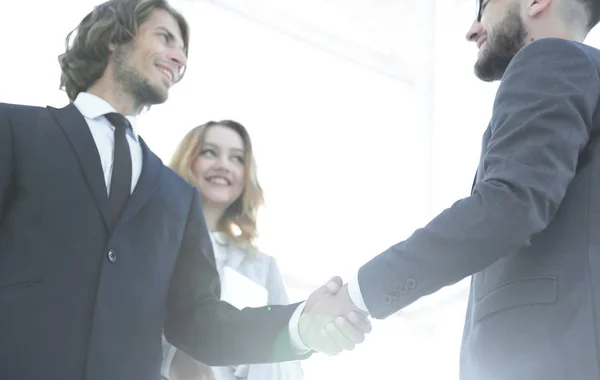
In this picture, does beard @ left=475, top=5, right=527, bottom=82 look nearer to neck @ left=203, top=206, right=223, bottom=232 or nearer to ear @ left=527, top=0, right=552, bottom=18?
ear @ left=527, top=0, right=552, bottom=18

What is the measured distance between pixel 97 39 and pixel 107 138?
1.32 ft

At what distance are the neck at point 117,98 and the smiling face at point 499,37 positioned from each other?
846mm

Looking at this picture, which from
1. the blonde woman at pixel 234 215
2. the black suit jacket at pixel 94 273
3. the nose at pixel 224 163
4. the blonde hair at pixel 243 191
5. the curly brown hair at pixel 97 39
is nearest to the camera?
the black suit jacket at pixel 94 273

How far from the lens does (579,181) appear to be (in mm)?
1664

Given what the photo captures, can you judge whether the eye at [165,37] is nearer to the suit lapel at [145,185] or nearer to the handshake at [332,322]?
the suit lapel at [145,185]

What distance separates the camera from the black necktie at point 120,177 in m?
1.86

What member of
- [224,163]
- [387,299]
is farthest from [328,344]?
[224,163]

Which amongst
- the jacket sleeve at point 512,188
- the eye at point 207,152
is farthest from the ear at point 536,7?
the eye at point 207,152

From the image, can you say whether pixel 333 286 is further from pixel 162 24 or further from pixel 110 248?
pixel 162 24

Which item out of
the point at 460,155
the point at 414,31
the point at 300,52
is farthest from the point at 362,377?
the point at 414,31

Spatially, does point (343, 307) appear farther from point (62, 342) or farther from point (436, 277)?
point (62, 342)

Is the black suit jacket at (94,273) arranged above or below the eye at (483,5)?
below

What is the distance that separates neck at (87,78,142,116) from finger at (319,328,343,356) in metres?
0.73

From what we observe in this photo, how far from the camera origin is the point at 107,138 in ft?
6.59
